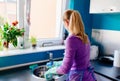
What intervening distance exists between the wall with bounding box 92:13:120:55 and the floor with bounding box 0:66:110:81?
73 cm

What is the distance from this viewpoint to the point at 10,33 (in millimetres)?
1805

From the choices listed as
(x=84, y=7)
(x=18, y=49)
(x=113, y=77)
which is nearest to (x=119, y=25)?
(x=84, y=7)

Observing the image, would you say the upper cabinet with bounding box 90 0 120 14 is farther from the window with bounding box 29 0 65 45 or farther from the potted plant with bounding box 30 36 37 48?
the potted plant with bounding box 30 36 37 48

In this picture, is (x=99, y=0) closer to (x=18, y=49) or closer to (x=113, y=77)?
(x=113, y=77)

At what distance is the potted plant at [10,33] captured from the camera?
1.79 m

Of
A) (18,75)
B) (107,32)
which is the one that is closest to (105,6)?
(107,32)

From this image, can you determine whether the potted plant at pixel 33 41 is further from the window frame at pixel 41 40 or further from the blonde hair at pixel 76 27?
the blonde hair at pixel 76 27

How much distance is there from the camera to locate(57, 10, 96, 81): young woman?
1.23 metres

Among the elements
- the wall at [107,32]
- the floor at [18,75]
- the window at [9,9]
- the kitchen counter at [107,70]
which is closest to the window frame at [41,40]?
the window at [9,9]

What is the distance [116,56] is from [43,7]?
125 cm

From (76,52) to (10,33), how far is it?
915 millimetres

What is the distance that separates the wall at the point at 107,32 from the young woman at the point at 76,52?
37.4 inches

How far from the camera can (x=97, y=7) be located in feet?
6.55

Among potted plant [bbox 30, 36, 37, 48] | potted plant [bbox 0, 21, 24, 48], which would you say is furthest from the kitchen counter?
potted plant [bbox 0, 21, 24, 48]
